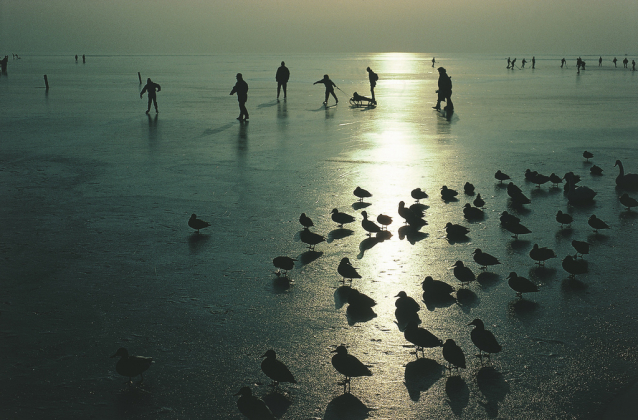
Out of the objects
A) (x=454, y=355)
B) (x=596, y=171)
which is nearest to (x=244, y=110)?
(x=596, y=171)

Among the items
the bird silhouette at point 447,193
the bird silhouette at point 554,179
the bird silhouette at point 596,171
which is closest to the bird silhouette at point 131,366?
the bird silhouette at point 447,193

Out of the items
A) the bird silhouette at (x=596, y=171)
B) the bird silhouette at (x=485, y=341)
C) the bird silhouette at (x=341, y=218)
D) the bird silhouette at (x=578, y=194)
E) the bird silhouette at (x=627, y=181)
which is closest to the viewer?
the bird silhouette at (x=485, y=341)

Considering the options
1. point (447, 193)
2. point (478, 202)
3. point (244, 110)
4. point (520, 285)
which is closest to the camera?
point (520, 285)

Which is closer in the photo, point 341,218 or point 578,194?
point 341,218

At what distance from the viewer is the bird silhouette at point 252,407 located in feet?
14.7

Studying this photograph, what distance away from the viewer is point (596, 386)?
A: 4910mm

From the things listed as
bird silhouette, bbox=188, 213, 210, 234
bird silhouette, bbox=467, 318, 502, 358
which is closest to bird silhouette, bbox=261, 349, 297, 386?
bird silhouette, bbox=467, 318, 502, 358

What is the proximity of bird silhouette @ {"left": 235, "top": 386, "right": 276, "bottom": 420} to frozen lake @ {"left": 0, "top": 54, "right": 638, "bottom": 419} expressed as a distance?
0.18m

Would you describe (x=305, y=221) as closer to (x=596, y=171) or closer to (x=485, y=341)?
(x=485, y=341)

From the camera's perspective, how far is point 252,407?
4484mm

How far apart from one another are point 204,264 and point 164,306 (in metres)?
1.42

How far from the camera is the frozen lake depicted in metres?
4.90

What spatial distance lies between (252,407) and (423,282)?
3068 mm

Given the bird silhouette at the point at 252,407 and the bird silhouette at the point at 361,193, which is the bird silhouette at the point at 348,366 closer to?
the bird silhouette at the point at 252,407
